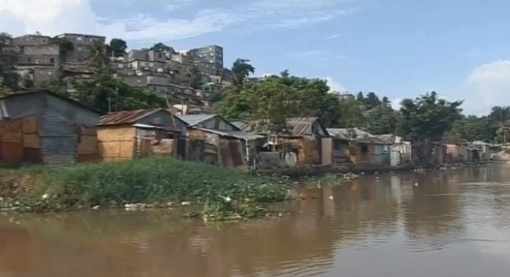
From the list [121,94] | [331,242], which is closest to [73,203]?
[331,242]

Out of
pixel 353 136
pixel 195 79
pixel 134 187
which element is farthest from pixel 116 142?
pixel 195 79

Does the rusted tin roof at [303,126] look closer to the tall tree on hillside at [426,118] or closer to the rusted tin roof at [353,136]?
the rusted tin roof at [353,136]

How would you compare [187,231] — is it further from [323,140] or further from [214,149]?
[323,140]

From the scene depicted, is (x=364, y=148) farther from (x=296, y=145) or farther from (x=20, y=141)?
(x=20, y=141)

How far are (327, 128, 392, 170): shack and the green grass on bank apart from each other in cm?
2561

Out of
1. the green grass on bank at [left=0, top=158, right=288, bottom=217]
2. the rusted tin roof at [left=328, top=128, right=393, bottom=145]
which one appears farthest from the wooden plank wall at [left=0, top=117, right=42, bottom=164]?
the rusted tin roof at [left=328, top=128, right=393, bottom=145]

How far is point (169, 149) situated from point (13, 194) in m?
8.23

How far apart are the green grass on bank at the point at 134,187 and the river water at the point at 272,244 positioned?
1.27 metres

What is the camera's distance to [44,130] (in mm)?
25766

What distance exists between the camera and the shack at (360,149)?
48.1 metres

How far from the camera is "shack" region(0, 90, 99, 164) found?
24406 mm

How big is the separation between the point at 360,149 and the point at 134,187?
110ft

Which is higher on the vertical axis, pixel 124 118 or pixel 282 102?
pixel 282 102

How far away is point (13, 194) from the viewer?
67.6 ft
